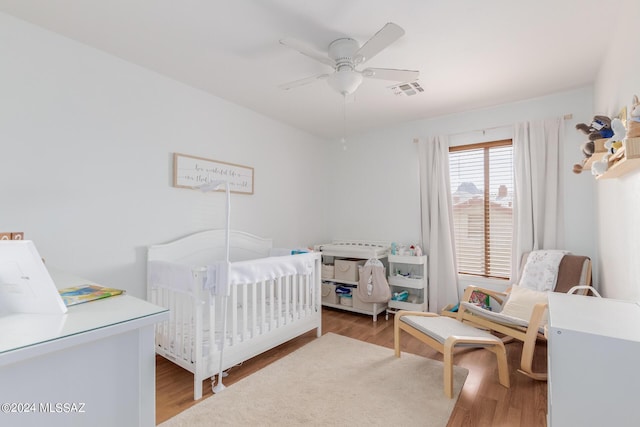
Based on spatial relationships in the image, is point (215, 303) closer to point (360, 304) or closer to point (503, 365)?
point (360, 304)

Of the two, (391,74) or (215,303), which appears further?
(215,303)

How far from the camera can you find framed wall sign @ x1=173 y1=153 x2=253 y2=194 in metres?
2.65

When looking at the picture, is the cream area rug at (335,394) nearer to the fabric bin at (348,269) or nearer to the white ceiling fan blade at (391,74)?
the fabric bin at (348,269)

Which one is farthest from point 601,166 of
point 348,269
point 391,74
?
point 348,269

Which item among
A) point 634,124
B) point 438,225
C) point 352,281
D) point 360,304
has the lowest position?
point 360,304

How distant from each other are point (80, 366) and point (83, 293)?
43 centimetres

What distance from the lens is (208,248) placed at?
2.84m

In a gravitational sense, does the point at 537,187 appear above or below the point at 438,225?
above

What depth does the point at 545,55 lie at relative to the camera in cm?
222

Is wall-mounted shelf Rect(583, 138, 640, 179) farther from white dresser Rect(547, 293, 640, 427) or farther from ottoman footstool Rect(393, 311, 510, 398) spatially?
ottoman footstool Rect(393, 311, 510, 398)

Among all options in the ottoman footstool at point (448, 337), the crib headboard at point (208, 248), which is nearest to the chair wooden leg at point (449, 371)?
the ottoman footstool at point (448, 337)

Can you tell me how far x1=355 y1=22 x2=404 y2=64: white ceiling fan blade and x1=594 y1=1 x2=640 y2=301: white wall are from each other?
3.76ft

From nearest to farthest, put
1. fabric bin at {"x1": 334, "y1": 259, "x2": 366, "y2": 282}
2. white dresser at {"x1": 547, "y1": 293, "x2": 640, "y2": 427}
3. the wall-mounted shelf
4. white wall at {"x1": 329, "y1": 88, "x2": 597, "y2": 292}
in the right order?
white dresser at {"x1": 547, "y1": 293, "x2": 640, "y2": 427} < the wall-mounted shelf < white wall at {"x1": 329, "y1": 88, "x2": 597, "y2": 292} < fabric bin at {"x1": 334, "y1": 259, "x2": 366, "y2": 282}

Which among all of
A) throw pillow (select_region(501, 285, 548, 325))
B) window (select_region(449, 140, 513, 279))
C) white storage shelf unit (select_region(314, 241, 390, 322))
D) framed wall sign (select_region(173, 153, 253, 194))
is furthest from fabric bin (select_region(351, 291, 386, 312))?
framed wall sign (select_region(173, 153, 253, 194))
